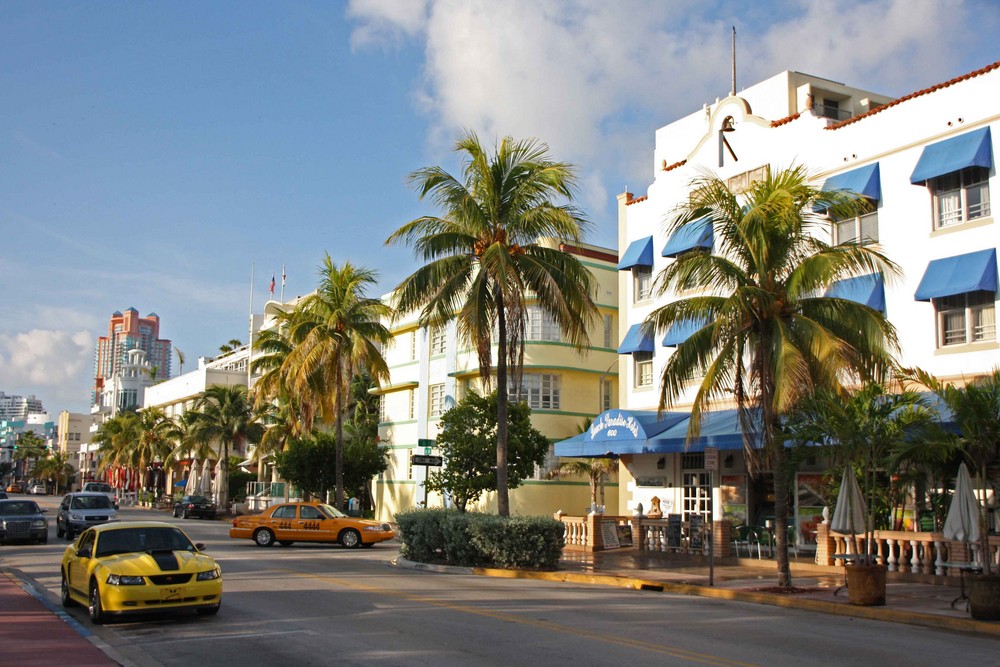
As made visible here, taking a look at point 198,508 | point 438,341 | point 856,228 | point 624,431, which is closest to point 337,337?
point 438,341

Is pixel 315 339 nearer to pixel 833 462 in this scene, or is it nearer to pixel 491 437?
pixel 491 437

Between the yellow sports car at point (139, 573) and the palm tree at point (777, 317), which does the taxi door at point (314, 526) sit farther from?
the yellow sports car at point (139, 573)

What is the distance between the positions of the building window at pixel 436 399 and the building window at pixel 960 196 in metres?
24.9

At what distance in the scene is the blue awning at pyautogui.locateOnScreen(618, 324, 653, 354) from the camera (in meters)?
29.7

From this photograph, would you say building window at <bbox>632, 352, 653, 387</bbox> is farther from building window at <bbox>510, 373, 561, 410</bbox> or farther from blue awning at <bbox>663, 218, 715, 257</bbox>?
building window at <bbox>510, 373, 561, 410</bbox>

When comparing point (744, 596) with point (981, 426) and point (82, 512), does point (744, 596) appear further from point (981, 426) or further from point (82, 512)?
Result: point (82, 512)

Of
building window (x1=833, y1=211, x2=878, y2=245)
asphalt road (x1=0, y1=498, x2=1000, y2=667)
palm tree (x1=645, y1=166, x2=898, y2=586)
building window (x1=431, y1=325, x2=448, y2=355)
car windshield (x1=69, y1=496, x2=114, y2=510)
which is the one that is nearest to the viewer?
asphalt road (x1=0, y1=498, x2=1000, y2=667)

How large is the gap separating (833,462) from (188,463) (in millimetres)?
70772

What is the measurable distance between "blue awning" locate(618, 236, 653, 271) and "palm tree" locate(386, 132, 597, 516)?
7.44m

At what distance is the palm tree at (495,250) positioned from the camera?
22.7 meters

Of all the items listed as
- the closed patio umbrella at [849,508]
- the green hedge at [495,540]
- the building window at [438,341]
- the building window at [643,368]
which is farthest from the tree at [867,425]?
the building window at [438,341]

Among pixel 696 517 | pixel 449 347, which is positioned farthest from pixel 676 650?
pixel 449 347

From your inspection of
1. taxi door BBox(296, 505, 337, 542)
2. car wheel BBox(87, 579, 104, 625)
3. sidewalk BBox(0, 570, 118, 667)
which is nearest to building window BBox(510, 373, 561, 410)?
taxi door BBox(296, 505, 337, 542)

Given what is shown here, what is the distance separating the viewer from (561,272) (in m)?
23.2
